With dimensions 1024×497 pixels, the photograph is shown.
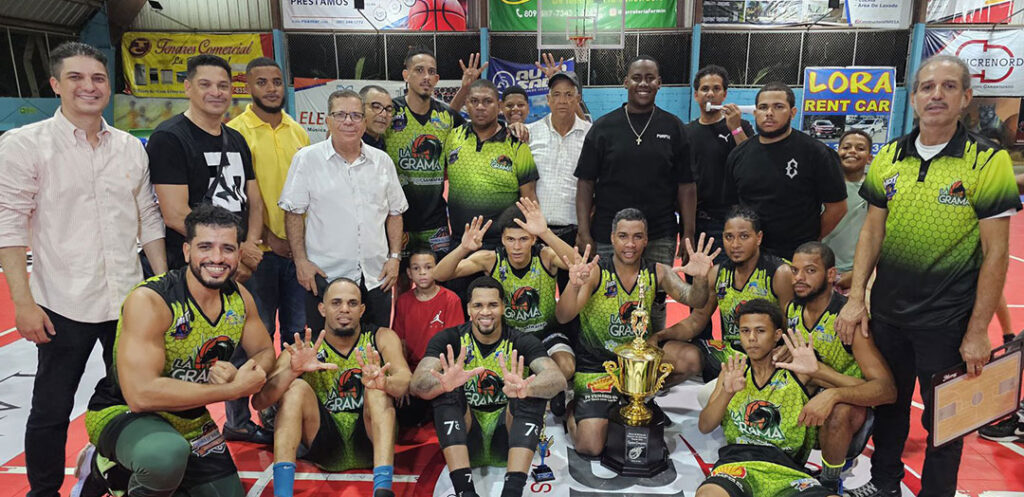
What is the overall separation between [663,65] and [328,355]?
15731 mm

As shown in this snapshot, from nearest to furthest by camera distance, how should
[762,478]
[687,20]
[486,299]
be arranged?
[762,478] → [486,299] → [687,20]

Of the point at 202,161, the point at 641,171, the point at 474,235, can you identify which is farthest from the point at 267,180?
the point at 641,171

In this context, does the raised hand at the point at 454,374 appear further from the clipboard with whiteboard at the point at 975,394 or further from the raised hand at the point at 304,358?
the clipboard with whiteboard at the point at 975,394

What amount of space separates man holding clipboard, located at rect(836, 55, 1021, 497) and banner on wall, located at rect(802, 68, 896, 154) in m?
10.9

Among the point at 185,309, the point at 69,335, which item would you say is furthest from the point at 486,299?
the point at 69,335

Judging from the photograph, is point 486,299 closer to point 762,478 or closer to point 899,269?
point 762,478

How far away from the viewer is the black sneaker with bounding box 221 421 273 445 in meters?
4.52

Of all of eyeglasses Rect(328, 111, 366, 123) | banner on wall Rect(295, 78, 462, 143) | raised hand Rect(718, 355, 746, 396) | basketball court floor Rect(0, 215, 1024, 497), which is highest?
banner on wall Rect(295, 78, 462, 143)

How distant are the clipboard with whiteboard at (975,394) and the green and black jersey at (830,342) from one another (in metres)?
0.57

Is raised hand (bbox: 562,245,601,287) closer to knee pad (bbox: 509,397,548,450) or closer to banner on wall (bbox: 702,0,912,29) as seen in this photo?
knee pad (bbox: 509,397,548,450)

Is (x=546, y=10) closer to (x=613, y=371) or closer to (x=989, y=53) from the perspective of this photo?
(x=989, y=53)

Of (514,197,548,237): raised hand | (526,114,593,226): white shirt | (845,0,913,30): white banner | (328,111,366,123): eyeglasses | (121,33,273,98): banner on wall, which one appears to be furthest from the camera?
(121,33,273,98): banner on wall

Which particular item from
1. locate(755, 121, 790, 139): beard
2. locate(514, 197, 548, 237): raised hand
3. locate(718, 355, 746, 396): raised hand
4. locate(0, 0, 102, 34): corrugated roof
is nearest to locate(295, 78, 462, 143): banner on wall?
locate(0, 0, 102, 34): corrugated roof

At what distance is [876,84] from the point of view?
1277 centimetres
